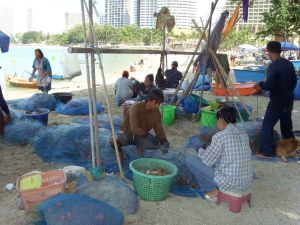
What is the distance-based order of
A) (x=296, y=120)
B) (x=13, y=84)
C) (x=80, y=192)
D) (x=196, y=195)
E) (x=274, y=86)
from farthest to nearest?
(x=13, y=84) → (x=296, y=120) → (x=274, y=86) → (x=196, y=195) → (x=80, y=192)

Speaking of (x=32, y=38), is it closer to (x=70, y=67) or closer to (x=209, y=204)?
(x=70, y=67)

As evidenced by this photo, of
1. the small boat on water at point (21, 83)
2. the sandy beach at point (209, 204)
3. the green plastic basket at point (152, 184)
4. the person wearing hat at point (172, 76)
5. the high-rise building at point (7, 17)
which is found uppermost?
the high-rise building at point (7, 17)

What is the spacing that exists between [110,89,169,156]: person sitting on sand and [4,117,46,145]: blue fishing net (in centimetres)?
181

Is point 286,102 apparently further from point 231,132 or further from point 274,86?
point 231,132

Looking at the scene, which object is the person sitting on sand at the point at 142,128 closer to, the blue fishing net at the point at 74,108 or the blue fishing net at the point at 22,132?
the blue fishing net at the point at 22,132

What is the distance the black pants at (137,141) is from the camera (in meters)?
4.47

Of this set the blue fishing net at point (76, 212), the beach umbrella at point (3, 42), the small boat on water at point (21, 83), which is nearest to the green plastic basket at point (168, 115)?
the beach umbrella at point (3, 42)

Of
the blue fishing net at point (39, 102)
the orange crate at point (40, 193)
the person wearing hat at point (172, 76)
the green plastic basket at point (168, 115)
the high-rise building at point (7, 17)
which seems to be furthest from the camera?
the high-rise building at point (7, 17)

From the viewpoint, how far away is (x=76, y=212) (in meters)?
2.73

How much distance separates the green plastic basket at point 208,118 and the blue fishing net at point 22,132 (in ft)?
10.9

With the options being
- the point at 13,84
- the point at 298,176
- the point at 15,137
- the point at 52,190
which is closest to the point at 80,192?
the point at 52,190

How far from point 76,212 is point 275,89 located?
3756 millimetres

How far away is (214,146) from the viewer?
339cm

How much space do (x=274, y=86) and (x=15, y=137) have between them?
4.35m
